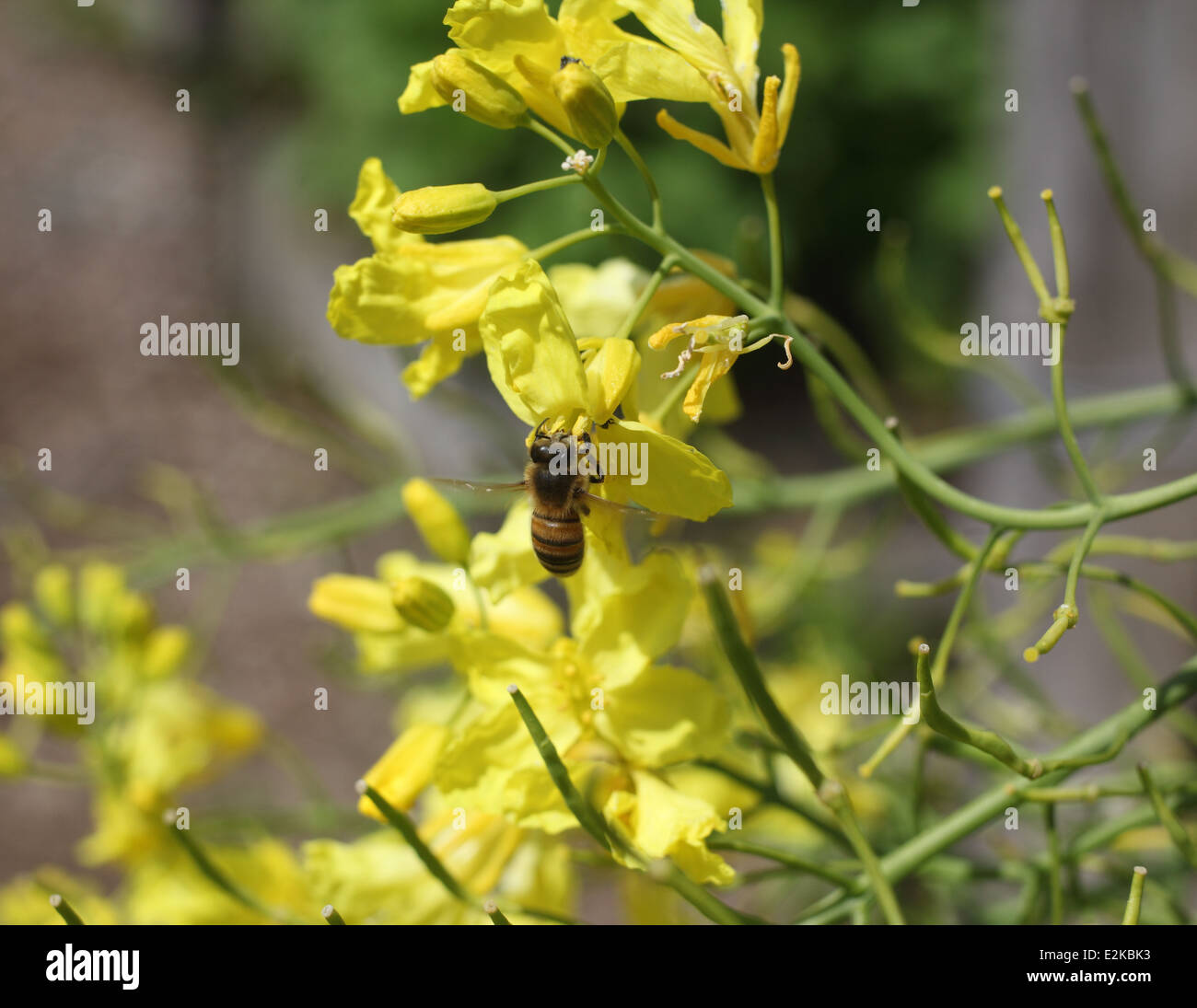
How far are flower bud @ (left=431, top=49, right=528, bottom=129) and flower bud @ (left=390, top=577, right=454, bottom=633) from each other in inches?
7.3

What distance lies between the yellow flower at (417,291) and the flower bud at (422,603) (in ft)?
0.27

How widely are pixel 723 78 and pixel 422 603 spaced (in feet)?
0.78

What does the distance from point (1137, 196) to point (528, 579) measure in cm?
90

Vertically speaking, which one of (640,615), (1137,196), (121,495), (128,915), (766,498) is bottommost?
(128,915)

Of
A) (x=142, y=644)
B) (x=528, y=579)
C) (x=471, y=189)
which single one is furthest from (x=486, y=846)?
(x=142, y=644)

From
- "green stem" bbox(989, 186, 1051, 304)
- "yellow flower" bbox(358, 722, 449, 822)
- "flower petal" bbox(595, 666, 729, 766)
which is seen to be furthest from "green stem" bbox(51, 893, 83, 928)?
"green stem" bbox(989, 186, 1051, 304)

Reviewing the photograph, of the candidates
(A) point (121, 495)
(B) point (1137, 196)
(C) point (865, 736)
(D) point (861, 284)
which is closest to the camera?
(C) point (865, 736)

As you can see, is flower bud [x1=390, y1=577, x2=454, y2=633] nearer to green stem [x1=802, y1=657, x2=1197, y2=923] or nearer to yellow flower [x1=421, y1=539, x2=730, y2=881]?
yellow flower [x1=421, y1=539, x2=730, y2=881]

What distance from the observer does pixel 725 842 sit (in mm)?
382

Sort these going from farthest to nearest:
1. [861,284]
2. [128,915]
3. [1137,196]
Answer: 1. [861,284]
2. [1137,196]
3. [128,915]

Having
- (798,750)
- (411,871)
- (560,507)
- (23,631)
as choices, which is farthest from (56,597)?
(798,750)

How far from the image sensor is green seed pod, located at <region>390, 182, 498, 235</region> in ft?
1.14

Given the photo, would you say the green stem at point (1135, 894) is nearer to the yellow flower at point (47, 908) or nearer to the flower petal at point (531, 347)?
the flower petal at point (531, 347)
